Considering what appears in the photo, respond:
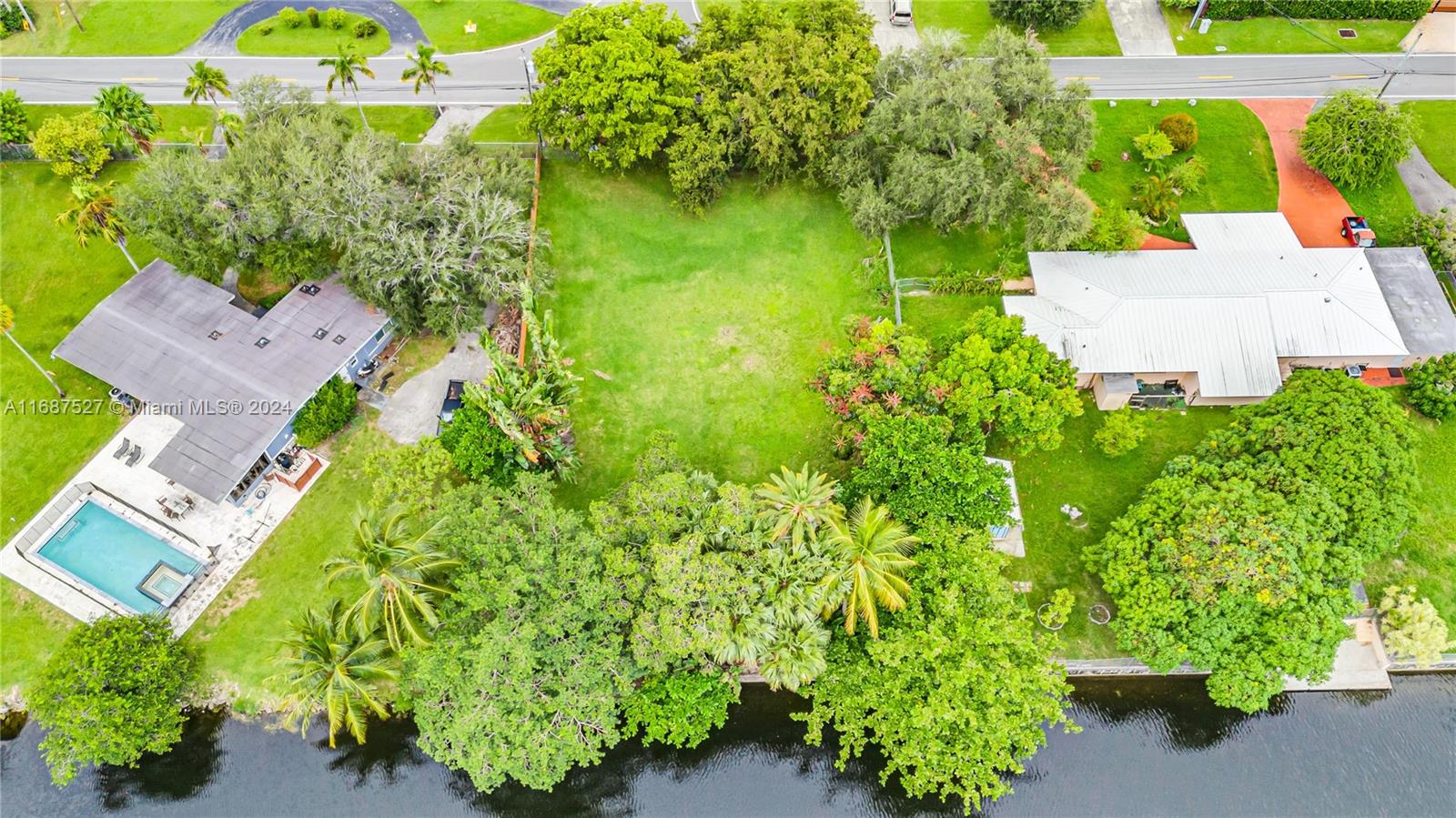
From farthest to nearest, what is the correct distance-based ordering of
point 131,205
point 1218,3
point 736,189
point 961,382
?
point 1218,3
point 736,189
point 131,205
point 961,382

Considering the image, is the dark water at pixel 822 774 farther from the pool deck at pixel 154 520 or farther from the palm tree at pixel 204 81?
the palm tree at pixel 204 81

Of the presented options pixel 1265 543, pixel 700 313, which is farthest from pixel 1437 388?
pixel 700 313

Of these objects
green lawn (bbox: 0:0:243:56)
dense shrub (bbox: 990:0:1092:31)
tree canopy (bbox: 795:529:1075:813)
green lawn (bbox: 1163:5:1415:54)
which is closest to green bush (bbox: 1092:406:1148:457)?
tree canopy (bbox: 795:529:1075:813)

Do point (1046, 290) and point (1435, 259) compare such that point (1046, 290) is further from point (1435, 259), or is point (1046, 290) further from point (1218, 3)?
point (1218, 3)

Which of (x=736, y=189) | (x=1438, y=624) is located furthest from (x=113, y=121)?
(x=1438, y=624)

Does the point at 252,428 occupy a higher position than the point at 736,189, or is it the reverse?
the point at 736,189

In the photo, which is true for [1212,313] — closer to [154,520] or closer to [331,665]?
[331,665]
